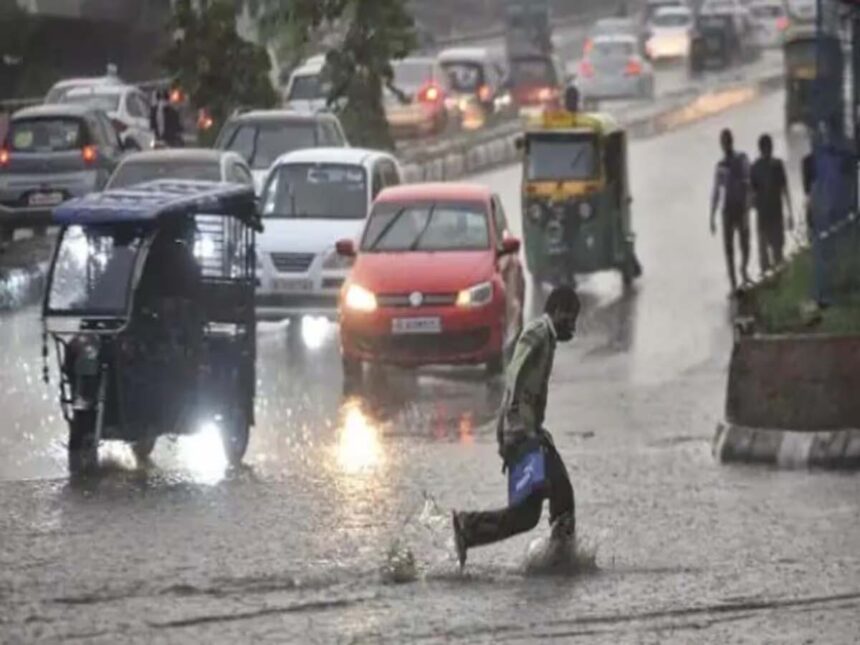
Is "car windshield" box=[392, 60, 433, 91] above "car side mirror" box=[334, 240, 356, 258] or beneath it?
beneath

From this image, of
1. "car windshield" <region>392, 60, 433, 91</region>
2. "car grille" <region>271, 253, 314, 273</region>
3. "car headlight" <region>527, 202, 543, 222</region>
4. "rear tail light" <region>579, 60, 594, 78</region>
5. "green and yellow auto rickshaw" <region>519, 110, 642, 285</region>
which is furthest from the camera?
"rear tail light" <region>579, 60, 594, 78</region>

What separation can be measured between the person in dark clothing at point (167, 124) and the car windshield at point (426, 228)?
17.8m

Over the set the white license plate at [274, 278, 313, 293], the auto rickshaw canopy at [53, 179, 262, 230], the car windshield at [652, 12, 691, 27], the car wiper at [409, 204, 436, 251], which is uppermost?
the auto rickshaw canopy at [53, 179, 262, 230]

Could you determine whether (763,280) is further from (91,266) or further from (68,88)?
(68,88)

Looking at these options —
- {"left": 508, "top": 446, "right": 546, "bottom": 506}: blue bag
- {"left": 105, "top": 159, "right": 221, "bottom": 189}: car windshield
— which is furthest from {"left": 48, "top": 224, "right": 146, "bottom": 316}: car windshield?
{"left": 105, "top": 159, "right": 221, "bottom": 189}: car windshield

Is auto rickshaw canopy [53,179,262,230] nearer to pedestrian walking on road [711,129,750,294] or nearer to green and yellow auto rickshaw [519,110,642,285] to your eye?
pedestrian walking on road [711,129,750,294]

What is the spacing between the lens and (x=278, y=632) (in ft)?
40.0

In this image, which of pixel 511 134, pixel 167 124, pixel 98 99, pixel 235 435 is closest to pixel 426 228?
pixel 235 435

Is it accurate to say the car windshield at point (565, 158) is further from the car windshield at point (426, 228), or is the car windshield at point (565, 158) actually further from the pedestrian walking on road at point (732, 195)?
the car windshield at point (426, 228)

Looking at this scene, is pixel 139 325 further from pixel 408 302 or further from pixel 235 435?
pixel 408 302

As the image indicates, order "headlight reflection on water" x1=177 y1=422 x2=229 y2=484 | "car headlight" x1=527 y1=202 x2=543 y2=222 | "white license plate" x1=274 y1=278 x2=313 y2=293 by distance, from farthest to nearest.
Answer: "car headlight" x1=527 y1=202 x2=543 y2=222 < "white license plate" x1=274 y1=278 x2=313 y2=293 < "headlight reflection on water" x1=177 y1=422 x2=229 y2=484

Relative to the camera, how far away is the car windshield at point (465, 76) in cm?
6166

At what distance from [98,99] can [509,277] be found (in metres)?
20.6

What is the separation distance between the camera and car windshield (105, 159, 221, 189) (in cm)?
2978
